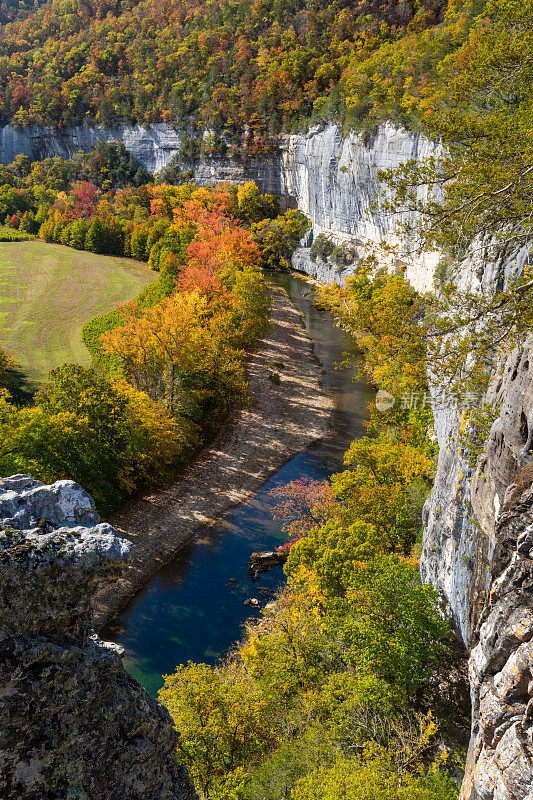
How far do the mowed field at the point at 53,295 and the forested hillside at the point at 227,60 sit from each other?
3134 cm

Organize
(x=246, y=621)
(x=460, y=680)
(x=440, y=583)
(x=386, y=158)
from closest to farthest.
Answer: (x=460, y=680) < (x=440, y=583) < (x=246, y=621) < (x=386, y=158)

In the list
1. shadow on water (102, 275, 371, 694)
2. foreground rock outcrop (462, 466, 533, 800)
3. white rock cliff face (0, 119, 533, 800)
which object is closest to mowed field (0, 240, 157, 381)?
shadow on water (102, 275, 371, 694)

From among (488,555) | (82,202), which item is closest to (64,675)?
(488,555)

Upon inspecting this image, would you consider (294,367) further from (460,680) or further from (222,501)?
(460,680)

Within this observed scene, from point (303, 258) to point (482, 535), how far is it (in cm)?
5851

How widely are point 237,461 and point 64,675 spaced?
2389 centimetres

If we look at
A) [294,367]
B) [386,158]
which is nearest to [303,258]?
[386,158]

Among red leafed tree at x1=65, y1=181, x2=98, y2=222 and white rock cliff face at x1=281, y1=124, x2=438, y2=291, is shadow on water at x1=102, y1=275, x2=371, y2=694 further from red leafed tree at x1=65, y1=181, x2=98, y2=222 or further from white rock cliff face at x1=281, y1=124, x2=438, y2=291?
red leafed tree at x1=65, y1=181, x2=98, y2=222

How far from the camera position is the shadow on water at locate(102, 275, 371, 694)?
1819 centimetres

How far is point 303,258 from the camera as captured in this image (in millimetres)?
65500

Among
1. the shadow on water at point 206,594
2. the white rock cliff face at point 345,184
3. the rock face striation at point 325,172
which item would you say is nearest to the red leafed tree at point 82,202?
the rock face striation at point 325,172

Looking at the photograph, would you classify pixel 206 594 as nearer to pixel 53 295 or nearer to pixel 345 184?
pixel 53 295

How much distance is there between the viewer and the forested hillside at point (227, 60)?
172ft

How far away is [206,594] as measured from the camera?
20.8m
